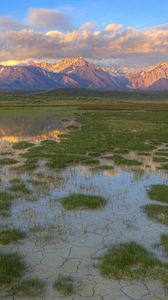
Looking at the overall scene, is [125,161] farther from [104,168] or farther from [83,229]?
[83,229]

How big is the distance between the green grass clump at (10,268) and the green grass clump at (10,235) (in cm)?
113

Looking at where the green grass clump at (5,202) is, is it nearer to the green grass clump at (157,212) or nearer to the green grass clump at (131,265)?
the green grass clump at (131,265)

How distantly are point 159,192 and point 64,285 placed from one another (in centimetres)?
1077

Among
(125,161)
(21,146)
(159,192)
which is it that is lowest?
(21,146)

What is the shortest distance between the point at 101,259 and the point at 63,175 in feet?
41.7

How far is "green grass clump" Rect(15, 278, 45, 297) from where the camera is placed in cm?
947

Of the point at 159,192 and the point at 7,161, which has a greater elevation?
the point at 159,192

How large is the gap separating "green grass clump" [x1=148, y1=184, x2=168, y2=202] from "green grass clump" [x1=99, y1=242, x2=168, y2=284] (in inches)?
266

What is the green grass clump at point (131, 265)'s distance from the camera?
10.5 m

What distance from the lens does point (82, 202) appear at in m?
17.5

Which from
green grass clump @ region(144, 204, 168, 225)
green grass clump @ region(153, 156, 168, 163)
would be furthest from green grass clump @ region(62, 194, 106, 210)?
green grass clump @ region(153, 156, 168, 163)

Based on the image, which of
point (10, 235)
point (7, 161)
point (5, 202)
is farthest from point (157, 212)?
point (7, 161)

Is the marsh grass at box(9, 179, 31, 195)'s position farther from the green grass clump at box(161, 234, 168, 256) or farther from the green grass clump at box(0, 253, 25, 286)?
the green grass clump at box(161, 234, 168, 256)

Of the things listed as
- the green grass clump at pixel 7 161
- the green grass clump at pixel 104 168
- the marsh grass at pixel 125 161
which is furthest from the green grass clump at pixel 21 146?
the green grass clump at pixel 104 168
